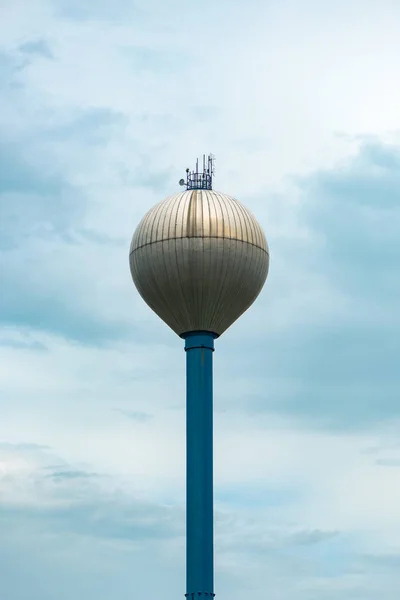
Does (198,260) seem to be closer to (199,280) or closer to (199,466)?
(199,280)

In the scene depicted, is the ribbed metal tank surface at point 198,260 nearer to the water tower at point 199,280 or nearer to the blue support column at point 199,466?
the water tower at point 199,280

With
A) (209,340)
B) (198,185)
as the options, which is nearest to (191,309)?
(209,340)

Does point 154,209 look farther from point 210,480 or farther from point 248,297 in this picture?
point 210,480

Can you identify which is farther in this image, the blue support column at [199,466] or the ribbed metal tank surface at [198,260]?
the ribbed metal tank surface at [198,260]

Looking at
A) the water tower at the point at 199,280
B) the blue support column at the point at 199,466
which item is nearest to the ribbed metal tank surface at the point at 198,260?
the water tower at the point at 199,280

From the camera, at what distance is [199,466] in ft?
186

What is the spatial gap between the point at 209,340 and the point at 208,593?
10.8 m

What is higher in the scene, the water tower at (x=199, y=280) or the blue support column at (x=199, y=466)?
the water tower at (x=199, y=280)

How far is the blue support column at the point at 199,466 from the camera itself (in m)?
55.5

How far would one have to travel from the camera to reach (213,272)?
189 feet

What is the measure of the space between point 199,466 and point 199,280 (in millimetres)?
7885

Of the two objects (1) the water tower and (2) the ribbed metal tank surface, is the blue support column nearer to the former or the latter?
(1) the water tower

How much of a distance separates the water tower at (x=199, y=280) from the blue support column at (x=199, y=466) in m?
0.04

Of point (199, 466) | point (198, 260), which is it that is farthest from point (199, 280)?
point (199, 466)
